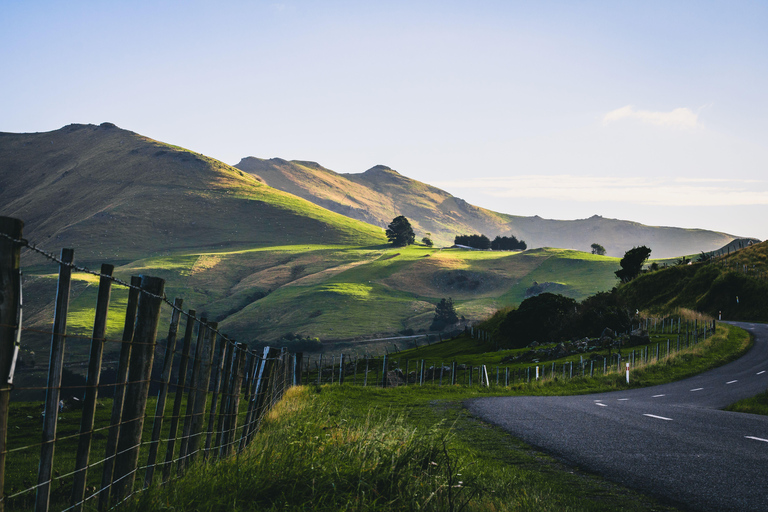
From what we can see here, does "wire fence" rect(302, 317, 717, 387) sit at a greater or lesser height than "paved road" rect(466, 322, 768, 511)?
lesser

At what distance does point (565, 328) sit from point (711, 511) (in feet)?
213

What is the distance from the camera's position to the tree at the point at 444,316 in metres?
136

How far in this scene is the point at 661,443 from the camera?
1245 centimetres

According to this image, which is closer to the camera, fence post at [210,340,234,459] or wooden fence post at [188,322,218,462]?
wooden fence post at [188,322,218,462]

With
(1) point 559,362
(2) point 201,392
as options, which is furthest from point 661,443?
(1) point 559,362

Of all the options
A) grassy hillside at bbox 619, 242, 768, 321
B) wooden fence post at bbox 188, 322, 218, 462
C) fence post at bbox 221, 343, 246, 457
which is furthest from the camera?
grassy hillside at bbox 619, 242, 768, 321

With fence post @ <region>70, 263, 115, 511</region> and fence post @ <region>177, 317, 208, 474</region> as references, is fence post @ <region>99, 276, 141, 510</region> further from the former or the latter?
fence post @ <region>177, 317, 208, 474</region>

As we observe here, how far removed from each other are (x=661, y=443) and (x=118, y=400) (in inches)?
426

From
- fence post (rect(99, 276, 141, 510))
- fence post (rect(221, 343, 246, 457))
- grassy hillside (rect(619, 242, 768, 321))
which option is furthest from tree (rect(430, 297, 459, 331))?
fence post (rect(99, 276, 141, 510))

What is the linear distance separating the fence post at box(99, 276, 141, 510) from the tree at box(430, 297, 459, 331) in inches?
5127

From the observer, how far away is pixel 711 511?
24.6 feet

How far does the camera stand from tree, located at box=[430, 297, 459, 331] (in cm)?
13586

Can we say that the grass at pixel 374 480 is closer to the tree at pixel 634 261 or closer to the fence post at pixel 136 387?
the fence post at pixel 136 387

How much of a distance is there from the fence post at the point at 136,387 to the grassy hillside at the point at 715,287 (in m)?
72.6
